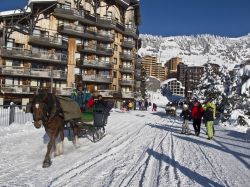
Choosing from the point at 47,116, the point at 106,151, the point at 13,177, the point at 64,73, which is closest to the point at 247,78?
the point at 106,151

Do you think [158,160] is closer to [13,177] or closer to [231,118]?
[13,177]

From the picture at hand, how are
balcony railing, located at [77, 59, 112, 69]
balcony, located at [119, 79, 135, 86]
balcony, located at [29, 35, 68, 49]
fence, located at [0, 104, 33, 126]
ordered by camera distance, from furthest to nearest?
1. balcony, located at [119, 79, 135, 86]
2. balcony railing, located at [77, 59, 112, 69]
3. balcony, located at [29, 35, 68, 49]
4. fence, located at [0, 104, 33, 126]

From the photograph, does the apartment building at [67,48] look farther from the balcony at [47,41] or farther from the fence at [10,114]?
the fence at [10,114]

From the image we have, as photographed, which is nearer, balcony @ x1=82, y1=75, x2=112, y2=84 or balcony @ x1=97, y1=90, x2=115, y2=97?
balcony @ x1=82, y1=75, x2=112, y2=84

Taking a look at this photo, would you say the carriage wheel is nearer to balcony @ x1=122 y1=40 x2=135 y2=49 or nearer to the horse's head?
the horse's head

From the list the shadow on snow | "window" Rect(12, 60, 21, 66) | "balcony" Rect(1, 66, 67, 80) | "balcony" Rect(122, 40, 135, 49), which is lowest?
the shadow on snow

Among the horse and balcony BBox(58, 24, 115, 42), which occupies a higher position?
balcony BBox(58, 24, 115, 42)

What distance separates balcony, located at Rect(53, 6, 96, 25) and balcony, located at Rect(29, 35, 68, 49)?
4.04 meters

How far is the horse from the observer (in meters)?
8.80

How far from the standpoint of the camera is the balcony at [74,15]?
52.5m

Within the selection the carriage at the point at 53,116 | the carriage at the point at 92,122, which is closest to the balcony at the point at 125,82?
the carriage at the point at 92,122

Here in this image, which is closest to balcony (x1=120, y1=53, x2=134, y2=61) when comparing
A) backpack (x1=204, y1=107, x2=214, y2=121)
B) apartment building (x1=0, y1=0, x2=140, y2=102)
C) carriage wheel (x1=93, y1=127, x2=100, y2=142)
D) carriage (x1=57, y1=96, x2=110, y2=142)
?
apartment building (x1=0, y1=0, x2=140, y2=102)

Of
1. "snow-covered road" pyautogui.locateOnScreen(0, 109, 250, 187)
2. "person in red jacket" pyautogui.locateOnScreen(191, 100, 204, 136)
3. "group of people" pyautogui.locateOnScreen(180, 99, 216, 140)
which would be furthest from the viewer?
"person in red jacket" pyautogui.locateOnScreen(191, 100, 204, 136)

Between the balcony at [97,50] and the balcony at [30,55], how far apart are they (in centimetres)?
546
